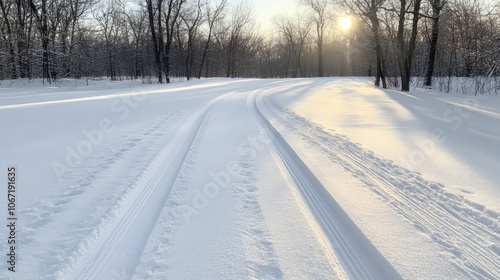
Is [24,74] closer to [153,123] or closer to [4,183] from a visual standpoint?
[153,123]

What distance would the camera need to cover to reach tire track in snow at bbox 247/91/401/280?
198cm

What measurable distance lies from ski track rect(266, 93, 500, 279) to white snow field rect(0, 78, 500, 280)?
0.02m

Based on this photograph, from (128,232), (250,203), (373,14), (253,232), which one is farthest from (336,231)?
(373,14)

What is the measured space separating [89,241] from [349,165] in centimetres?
342

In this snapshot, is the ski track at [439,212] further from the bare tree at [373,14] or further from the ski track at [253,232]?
the bare tree at [373,14]

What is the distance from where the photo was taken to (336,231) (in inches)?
95.7

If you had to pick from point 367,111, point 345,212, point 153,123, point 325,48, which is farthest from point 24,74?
point 325,48

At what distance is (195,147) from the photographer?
4805mm

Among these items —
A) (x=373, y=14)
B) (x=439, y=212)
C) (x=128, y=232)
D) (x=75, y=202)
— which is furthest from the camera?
(x=373, y=14)

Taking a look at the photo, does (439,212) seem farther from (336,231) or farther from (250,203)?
(250,203)

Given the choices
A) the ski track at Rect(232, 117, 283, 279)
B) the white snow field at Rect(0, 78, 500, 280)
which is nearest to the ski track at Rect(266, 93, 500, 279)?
the white snow field at Rect(0, 78, 500, 280)

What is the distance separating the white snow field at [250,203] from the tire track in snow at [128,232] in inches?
0.5

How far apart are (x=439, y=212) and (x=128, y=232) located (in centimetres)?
307

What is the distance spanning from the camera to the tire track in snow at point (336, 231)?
1981 mm
